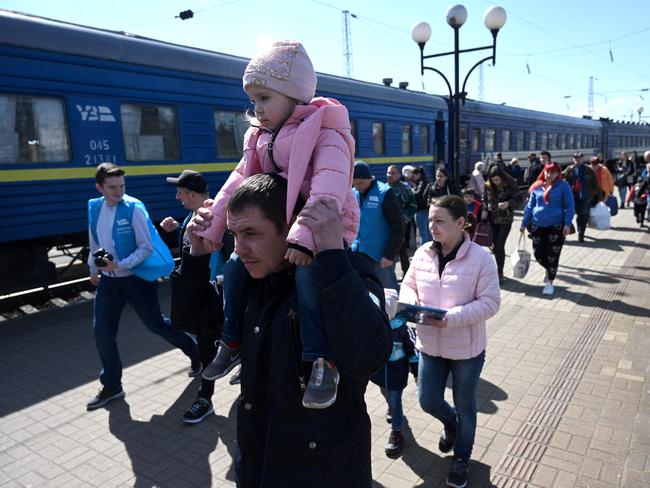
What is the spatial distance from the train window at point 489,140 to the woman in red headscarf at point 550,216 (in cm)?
1167

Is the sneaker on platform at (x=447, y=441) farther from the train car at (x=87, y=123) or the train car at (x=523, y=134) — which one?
the train car at (x=523, y=134)

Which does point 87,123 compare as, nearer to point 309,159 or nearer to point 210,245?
point 210,245

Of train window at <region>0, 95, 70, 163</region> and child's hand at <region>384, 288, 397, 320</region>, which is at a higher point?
train window at <region>0, 95, 70, 163</region>

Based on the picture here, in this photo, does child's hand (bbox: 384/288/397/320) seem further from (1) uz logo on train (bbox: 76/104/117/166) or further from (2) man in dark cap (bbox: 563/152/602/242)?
(2) man in dark cap (bbox: 563/152/602/242)

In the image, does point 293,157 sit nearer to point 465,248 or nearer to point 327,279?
point 327,279

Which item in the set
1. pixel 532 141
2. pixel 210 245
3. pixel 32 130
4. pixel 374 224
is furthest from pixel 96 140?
pixel 532 141

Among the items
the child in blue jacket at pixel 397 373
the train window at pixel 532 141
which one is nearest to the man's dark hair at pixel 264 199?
the child in blue jacket at pixel 397 373

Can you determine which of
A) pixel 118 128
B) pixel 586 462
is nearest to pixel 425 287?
pixel 586 462

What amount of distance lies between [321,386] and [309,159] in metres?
0.72

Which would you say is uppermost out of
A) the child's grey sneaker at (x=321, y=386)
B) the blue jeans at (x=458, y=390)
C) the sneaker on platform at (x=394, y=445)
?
the child's grey sneaker at (x=321, y=386)

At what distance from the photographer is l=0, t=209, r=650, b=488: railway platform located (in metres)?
3.23

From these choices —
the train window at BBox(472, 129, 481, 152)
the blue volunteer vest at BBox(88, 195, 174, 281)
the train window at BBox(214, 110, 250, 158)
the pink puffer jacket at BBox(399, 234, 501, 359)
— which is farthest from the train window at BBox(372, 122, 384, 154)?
the pink puffer jacket at BBox(399, 234, 501, 359)

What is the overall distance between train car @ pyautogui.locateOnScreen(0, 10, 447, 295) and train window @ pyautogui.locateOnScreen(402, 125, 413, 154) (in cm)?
599

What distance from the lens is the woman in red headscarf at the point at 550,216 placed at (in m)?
6.86
